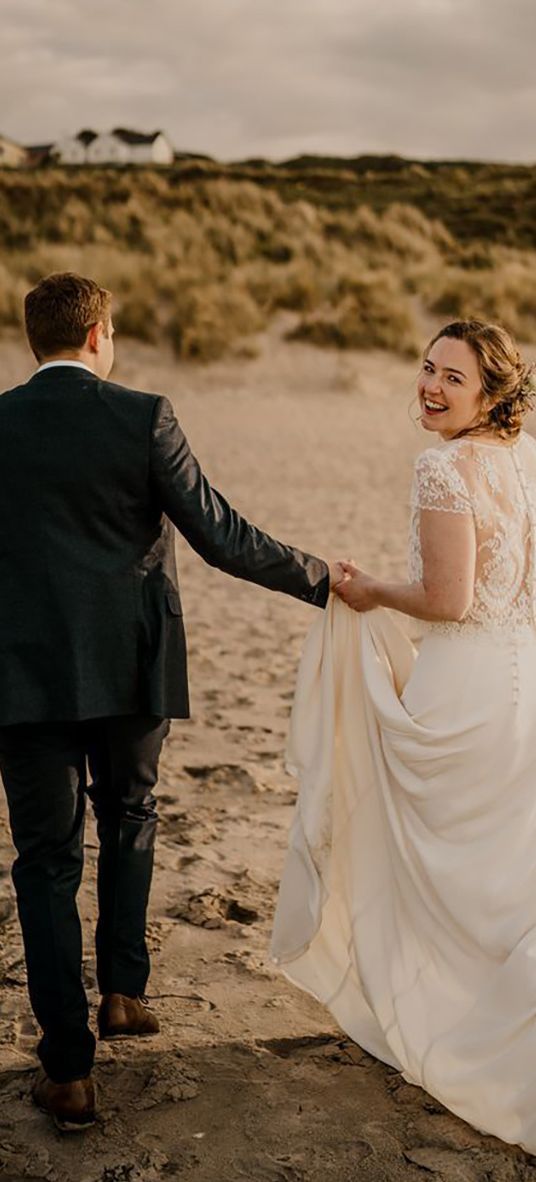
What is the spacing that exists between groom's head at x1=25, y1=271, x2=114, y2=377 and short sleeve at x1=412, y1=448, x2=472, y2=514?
85cm

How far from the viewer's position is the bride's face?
3430 millimetres

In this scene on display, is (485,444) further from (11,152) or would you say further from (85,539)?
(11,152)

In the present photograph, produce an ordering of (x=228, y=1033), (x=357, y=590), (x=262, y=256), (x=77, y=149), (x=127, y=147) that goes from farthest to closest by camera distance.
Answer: (x=77, y=149)
(x=127, y=147)
(x=262, y=256)
(x=228, y=1033)
(x=357, y=590)

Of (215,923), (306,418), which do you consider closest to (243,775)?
(215,923)

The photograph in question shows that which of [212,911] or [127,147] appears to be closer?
[212,911]

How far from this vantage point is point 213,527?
11.1ft

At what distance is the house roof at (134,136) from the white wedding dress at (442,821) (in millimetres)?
69917

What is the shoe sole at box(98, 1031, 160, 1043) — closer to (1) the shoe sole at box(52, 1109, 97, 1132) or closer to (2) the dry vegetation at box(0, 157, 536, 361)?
(1) the shoe sole at box(52, 1109, 97, 1132)

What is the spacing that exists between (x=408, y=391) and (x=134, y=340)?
3.88 metres

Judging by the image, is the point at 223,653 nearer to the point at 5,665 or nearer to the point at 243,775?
the point at 243,775

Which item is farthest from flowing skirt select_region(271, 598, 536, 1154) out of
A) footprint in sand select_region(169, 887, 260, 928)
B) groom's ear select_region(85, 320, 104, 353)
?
groom's ear select_region(85, 320, 104, 353)

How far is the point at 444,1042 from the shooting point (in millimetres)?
3414

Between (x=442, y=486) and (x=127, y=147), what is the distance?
70.1 metres
